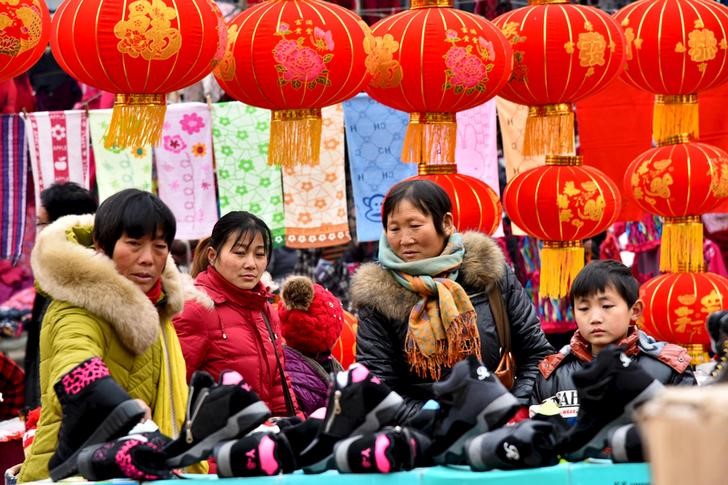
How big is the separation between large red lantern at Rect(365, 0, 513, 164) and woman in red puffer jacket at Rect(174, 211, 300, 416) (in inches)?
63.6

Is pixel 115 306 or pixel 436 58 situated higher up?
pixel 436 58

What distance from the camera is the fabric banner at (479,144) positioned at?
344 inches

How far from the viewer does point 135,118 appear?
227 inches

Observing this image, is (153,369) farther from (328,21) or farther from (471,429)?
(328,21)

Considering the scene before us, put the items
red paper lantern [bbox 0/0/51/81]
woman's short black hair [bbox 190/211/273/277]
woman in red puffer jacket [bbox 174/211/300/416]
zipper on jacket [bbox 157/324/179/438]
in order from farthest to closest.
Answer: red paper lantern [bbox 0/0/51/81] < woman's short black hair [bbox 190/211/273/277] < woman in red puffer jacket [bbox 174/211/300/416] < zipper on jacket [bbox 157/324/179/438]

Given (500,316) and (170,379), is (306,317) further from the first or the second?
(170,379)

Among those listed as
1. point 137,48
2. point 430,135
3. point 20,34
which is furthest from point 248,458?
point 430,135

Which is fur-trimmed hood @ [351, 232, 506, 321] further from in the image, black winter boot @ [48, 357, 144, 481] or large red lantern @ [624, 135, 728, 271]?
large red lantern @ [624, 135, 728, 271]

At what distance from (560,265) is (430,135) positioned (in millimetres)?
1130

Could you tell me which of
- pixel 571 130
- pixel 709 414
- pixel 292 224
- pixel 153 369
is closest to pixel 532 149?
pixel 571 130

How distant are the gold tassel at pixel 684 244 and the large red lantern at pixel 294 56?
2383 millimetres

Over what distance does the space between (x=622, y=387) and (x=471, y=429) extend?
0.41 metres

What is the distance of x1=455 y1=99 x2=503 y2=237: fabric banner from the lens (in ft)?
28.7

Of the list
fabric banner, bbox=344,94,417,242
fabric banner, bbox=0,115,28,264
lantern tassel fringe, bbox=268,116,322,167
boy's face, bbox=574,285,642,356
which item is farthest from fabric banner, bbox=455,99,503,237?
boy's face, bbox=574,285,642,356
